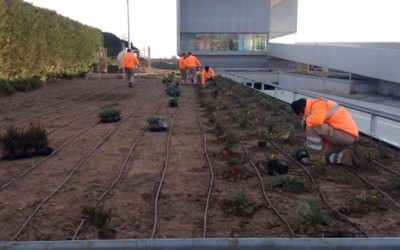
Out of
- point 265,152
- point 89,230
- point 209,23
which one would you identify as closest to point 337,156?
point 265,152

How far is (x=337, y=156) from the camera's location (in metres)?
7.49

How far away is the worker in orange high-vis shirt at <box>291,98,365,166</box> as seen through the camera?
7.18 metres

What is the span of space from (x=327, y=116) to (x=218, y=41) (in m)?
40.3

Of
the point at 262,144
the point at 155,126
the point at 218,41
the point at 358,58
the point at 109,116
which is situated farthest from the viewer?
the point at 218,41

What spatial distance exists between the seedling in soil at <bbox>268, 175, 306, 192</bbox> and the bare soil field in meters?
0.01

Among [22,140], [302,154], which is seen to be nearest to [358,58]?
[302,154]

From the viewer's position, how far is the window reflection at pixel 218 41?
4675cm

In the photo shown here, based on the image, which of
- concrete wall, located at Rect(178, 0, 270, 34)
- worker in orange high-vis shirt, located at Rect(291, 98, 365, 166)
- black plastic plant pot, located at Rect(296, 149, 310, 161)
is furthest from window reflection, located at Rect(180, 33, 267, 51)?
worker in orange high-vis shirt, located at Rect(291, 98, 365, 166)

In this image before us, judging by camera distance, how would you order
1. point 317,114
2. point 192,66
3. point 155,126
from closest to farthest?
point 317,114
point 155,126
point 192,66

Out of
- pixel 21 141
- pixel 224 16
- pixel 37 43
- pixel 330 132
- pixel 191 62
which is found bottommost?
pixel 21 141

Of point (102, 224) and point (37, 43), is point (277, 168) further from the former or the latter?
point (37, 43)

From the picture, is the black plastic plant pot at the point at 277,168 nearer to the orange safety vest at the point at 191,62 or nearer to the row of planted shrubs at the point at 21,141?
the row of planted shrubs at the point at 21,141

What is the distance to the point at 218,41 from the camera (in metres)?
46.8

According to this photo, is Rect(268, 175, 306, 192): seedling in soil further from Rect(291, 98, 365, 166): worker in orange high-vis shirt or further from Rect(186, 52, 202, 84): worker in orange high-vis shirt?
Rect(186, 52, 202, 84): worker in orange high-vis shirt
